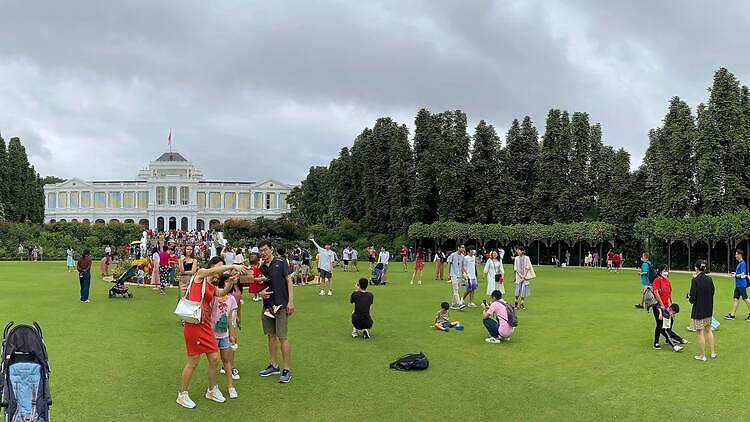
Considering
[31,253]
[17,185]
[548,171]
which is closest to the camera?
[31,253]

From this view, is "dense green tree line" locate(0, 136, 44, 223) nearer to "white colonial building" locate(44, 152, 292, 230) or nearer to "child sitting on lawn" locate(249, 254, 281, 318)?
"white colonial building" locate(44, 152, 292, 230)

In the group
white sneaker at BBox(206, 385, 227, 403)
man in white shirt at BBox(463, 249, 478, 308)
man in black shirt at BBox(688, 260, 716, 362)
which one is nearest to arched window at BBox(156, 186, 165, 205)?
man in white shirt at BBox(463, 249, 478, 308)

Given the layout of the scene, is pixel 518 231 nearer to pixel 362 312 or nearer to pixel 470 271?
pixel 470 271

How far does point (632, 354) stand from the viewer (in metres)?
10.5

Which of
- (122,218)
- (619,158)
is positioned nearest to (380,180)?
(619,158)

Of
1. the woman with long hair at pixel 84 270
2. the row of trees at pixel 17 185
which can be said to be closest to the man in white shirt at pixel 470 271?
the woman with long hair at pixel 84 270

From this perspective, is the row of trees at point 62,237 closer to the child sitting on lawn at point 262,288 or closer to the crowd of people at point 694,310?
the child sitting on lawn at point 262,288

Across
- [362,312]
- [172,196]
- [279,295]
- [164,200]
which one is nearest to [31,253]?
[362,312]

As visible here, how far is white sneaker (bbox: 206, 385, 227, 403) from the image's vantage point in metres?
7.65

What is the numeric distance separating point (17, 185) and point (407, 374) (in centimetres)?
7536

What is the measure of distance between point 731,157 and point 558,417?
3663 cm

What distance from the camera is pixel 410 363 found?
941cm

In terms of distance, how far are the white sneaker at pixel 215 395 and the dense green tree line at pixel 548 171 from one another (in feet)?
123

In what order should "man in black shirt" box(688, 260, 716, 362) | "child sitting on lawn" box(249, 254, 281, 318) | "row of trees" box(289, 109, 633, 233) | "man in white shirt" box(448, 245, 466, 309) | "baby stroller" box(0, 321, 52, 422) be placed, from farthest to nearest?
"row of trees" box(289, 109, 633, 233) → "man in white shirt" box(448, 245, 466, 309) → "man in black shirt" box(688, 260, 716, 362) → "child sitting on lawn" box(249, 254, 281, 318) → "baby stroller" box(0, 321, 52, 422)
